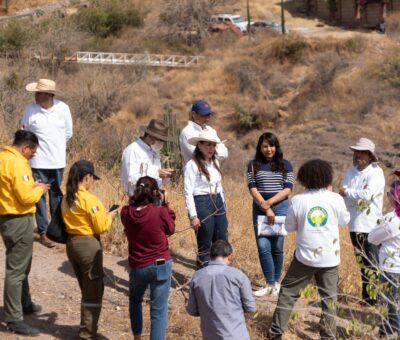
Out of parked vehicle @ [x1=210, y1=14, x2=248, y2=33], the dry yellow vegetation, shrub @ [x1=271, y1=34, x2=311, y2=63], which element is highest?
parked vehicle @ [x1=210, y1=14, x2=248, y2=33]

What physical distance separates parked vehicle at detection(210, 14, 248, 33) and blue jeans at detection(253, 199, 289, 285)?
4340cm

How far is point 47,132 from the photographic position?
7520 millimetres

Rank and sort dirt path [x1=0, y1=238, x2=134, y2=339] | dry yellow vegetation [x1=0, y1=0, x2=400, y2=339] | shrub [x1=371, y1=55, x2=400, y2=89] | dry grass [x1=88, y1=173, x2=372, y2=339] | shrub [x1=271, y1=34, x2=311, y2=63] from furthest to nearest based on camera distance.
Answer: shrub [x1=271, y1=34, x2=311, y2=63], shrub [x1=371, y1=55, x2=400, y2=89], dry yellow vegetation [x1=0, y1=0, x2=400, y2=339], dry grass [x1=88, y1=173, x2=372, y2=339], dirt path [x1=0, y1=238, x2=134, y2=339]

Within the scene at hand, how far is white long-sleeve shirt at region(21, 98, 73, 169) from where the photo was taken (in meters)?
7.48

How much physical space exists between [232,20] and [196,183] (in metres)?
44.7

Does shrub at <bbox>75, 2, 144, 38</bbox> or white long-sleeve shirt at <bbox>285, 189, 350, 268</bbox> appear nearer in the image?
white long-sleeve shirt at <bbox>285, 189, 350, 268</bbox>

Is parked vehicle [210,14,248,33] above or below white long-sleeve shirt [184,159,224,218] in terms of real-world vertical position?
above

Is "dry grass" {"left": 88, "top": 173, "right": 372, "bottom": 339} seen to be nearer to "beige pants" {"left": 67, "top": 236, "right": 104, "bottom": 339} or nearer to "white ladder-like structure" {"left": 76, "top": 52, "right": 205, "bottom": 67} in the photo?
"beige pants" {"left": 67, "top": 236, "right": 104, "bottom": 339}

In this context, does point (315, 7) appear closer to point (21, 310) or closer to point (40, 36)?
point (40, 36)

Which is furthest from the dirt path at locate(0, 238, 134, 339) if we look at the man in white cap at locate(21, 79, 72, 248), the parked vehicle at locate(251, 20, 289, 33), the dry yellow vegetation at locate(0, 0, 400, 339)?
the parked vehicle at locate(251, 20, 289, 33)

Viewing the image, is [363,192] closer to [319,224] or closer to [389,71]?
[319,224]

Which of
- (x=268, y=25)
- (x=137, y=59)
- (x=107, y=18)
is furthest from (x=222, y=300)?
(x=107, y=18)

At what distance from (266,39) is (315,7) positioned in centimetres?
1071

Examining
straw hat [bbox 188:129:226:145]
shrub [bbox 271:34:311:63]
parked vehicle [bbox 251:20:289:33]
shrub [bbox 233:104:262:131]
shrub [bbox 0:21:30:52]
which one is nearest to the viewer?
straw hat [bbox 188:129:226:145]
